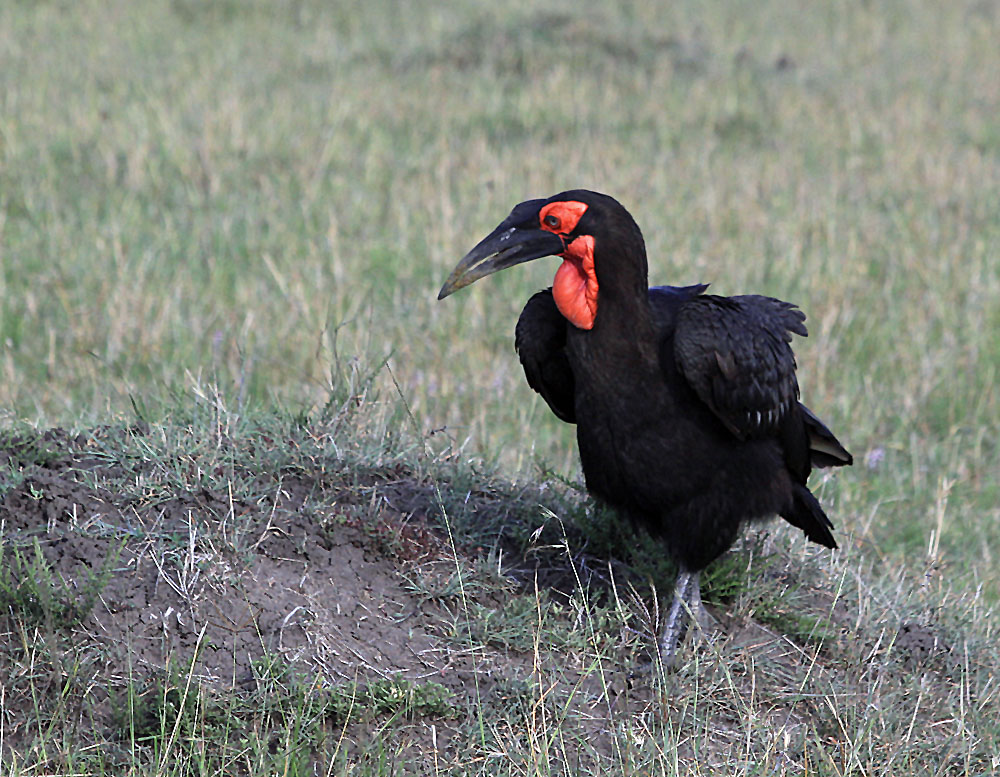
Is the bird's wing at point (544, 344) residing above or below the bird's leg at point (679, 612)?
above

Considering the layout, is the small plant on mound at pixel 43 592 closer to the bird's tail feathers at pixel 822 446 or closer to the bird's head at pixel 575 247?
the bird's head at pixel 575 247

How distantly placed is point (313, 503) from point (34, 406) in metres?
1.77

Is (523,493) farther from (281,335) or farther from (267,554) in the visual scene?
(281,335)

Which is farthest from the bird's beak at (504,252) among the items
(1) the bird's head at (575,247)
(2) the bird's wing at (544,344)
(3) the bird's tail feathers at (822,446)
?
(3) the bird's tail feathers at (822,446)

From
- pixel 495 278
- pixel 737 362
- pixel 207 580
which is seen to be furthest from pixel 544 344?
pixel 495 278

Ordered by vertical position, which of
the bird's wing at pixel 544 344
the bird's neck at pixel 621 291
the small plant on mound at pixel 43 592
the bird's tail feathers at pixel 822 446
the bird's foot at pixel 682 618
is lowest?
the bird's foot at pixel 682 618

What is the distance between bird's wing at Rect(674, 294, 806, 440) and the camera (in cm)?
316

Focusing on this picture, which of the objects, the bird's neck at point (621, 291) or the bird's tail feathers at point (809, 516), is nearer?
the bird's neck at point (621, 291)

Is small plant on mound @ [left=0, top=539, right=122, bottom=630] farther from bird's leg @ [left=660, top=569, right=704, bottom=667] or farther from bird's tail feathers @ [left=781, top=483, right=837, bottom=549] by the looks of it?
bird's tail feathers @ [left=781, top=483, right=837, bottom=549]

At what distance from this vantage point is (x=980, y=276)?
22.1 ft

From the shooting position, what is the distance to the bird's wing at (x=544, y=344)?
3.48m

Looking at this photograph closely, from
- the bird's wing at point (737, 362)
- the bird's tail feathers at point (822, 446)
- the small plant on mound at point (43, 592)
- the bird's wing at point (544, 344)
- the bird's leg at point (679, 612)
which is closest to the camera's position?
the small plant on mound at point (43, 592)

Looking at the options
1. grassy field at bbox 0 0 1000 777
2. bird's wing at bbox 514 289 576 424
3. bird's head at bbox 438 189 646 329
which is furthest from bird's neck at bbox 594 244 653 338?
grassy field at bbox 0 0 1000 777

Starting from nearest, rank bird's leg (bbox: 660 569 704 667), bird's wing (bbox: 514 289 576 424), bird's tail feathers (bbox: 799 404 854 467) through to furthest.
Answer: bird's leg (bbox: 660 569 704 667)
bird's wing (bbox: 514 289 576 424)
bird's tail feathers (bbox: 799 404 854 467)
